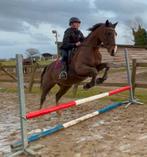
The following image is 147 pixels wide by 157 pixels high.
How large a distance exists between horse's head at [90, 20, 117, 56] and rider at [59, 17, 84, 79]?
392mm

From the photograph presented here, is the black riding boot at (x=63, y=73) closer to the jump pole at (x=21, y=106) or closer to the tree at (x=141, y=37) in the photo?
the jump pole at (x=21, y=106)

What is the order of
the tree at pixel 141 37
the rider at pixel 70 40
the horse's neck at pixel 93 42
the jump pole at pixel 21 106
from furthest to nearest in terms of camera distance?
1. the tree at pixel 141 37
2. the rider at pixel 70 40
3. the horse's neck at pixel 93 42
4. the jump pole at pixel 21 106

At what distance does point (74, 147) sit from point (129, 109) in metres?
3.92

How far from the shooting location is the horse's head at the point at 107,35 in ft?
27.0

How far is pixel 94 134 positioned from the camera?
7.43 metres

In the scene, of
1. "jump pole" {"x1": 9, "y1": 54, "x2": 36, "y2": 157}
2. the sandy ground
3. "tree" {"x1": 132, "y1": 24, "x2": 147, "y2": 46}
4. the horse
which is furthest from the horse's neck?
"tree" {"x1": 132, "y1": 24, "x2": 147, "y2": 46}

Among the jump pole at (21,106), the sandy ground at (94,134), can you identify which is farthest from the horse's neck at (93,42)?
the jump pole at (21,106)

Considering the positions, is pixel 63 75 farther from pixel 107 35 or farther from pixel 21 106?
pixel 21 106

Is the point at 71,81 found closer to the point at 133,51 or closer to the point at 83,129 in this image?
the point at 83,129

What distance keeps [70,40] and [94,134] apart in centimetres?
269

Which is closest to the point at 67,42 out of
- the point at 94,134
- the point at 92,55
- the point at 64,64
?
the point at 64,64

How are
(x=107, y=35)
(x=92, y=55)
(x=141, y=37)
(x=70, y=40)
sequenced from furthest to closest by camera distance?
1. (x=141, y=37)
2. (x=70, y=40)
3. (x=92, y=55)
4. (x=107, y=35)

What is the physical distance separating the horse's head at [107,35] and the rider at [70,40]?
39 centimetres

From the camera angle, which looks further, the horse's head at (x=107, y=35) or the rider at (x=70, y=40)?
the rider at (x=70, y=40)
